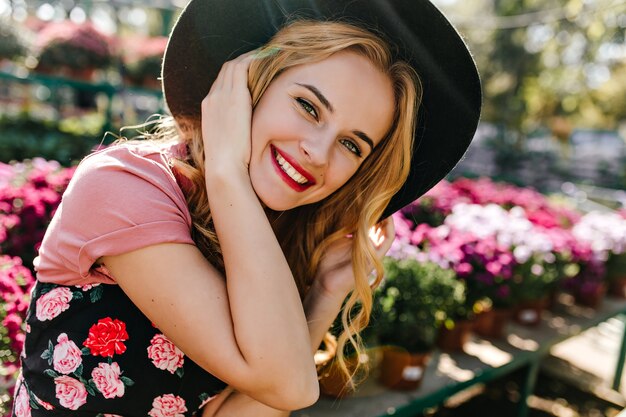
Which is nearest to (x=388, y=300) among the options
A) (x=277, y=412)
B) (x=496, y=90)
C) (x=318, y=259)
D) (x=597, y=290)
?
(x=318, y=259)

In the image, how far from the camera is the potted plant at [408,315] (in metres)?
2.29

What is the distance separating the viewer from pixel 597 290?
394 cm

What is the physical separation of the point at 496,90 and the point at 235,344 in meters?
26.9

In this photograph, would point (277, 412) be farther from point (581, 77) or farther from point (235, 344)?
point (581, 77)

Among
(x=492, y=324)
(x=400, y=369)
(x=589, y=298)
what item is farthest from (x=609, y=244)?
(x=400, y=369)

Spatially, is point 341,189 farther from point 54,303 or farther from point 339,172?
point 54,303

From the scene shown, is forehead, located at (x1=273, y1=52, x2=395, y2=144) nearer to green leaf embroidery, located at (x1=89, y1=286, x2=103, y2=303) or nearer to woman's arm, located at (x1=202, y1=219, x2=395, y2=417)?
woman's arm, located at (x1=202, y1=219, x2=395, y2=417)

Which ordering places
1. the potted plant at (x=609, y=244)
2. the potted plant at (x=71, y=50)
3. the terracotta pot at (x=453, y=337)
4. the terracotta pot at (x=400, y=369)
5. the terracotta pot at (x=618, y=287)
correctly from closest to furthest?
the terracotta pot at (x=400, y=369), the terracotta pot at (x=453, y=337), the potted plant at (x=609, y=244), the terracotta pot at (x=618, y=287), the potted plant at (x=71, y=50)

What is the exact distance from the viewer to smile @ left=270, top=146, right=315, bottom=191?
1205mm

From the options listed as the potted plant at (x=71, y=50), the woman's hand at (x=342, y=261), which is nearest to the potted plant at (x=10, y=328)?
the woman's hand at (x=342, y=261)

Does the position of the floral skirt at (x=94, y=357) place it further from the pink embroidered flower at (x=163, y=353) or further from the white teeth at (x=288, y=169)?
the white teeth at (x=288, y=169)

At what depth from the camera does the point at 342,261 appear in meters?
1.52

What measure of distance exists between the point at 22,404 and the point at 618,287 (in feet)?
16.0

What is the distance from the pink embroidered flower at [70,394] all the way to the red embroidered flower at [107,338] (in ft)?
0.33
